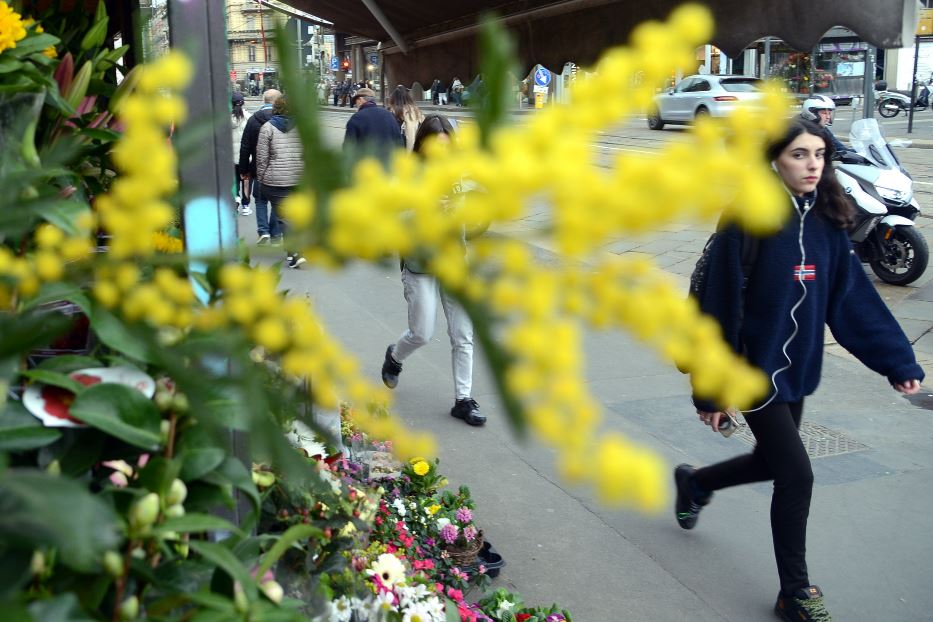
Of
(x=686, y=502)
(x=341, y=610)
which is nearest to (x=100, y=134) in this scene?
(x=341, y=610)

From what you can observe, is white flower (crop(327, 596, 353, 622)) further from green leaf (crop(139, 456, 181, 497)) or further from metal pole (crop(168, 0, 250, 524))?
green leaf (crop(139, 456, 181, 497))

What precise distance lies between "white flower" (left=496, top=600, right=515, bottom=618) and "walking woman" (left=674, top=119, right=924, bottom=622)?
990 millimetres

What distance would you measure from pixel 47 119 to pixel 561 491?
3.52 meters

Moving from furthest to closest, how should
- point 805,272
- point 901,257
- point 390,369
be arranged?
point 901,257
point 390,369
point 805,272

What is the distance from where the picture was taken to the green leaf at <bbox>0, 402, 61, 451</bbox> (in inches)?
40.4

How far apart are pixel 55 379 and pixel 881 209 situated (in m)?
8.54

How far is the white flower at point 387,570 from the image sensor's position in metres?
2.70

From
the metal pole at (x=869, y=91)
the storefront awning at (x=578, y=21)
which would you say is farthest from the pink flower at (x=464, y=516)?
the metal pole at (x=869, y=91)

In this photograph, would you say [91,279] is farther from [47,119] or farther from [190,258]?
[47,119]

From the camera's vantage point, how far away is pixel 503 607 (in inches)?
127

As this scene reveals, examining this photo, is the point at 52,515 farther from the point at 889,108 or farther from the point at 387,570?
the point at 889,108

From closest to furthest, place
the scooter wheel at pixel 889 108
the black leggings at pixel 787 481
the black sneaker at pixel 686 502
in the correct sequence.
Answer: the black leggings at pixel 787 481 < the black sneaker at pixel 686 502 < the scooter wheel at pixel 889 108

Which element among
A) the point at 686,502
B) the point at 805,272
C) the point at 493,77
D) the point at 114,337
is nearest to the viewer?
the point at 493,77

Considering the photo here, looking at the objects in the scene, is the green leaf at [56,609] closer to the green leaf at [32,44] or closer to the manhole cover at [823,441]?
the green leaf at [32,44]
